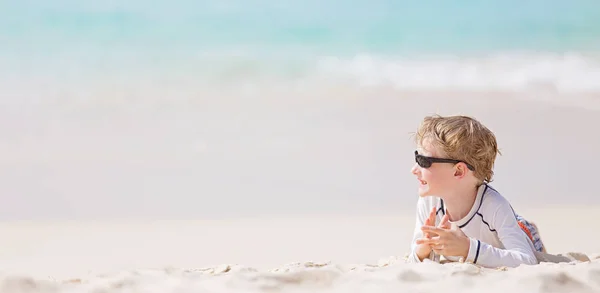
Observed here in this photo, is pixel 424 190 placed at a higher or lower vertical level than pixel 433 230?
higher

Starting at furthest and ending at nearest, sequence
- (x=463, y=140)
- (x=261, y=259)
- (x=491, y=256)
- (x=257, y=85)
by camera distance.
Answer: (x=257, y=85), (x=261, y=259), (x=463, y=140), (x=491, y=256)

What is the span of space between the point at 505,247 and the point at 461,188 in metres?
0.34

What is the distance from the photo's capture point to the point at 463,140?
360 cm

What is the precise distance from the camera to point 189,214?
9.66 metres

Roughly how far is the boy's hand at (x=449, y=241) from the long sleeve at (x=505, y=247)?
0.03 metres

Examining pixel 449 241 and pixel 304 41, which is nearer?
pixel 449 241

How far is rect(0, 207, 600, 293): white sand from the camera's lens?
285cm

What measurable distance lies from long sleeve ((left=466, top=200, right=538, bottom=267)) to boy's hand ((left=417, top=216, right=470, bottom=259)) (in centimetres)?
3

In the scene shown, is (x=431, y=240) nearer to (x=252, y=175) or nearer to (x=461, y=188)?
(x=461, y=188)

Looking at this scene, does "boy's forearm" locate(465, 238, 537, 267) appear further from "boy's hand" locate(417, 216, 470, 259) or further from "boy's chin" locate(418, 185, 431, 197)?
"boy's chin" locate(418, 185, 431, 197)

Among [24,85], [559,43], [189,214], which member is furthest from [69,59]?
[559,43]

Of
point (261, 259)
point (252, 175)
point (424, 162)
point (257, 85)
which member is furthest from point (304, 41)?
point (424, 162)

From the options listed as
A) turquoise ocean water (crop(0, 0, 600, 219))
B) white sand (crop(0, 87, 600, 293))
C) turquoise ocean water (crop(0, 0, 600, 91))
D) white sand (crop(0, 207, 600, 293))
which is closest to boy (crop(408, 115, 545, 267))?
white sand (crop(0, 207, 600, 293))

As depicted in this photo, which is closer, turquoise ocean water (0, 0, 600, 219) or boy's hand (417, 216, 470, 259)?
boy's hand (417, 216, 470, 259)
